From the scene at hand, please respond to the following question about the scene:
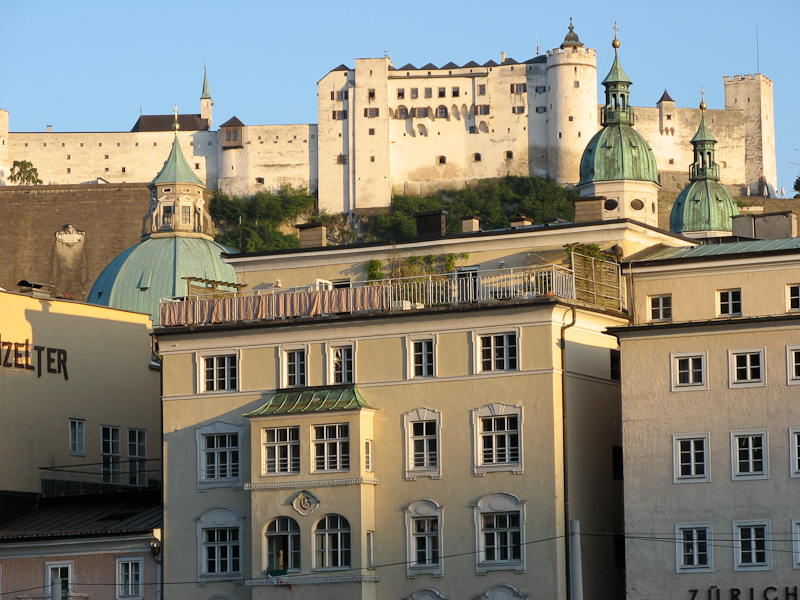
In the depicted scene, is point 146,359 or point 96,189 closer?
point 146,359

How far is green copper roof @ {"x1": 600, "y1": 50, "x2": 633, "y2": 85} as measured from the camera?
7425 cm

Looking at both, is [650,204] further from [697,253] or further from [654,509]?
[654,509]

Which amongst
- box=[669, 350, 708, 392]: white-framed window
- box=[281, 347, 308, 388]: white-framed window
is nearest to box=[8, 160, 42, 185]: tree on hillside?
box=[281, 347, 308, 388]: white-framed window

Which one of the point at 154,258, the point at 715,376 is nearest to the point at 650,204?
the point at 154,258

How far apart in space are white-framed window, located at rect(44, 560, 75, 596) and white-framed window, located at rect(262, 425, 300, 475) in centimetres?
693

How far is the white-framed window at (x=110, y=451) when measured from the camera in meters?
50.5

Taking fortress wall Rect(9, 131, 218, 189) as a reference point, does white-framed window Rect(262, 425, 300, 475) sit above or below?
below

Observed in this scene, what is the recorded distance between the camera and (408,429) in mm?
39125

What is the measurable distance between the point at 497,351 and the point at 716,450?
5.64m

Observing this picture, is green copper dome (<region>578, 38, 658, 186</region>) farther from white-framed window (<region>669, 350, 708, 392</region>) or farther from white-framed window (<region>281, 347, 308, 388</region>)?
white-framed window (<region>669, 350, 708, 392</region>)

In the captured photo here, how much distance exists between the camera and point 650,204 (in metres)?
67.3

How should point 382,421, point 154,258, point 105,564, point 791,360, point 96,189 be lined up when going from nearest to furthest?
1. point 791,360
2. point 382,421
3. point 105,564
4. point 154,258
5. point 96,189

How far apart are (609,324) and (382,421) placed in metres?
6.04

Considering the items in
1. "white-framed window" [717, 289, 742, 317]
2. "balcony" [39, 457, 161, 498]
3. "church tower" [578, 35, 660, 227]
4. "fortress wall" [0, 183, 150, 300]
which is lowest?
"balcony" [39, 457, 161, 498]
